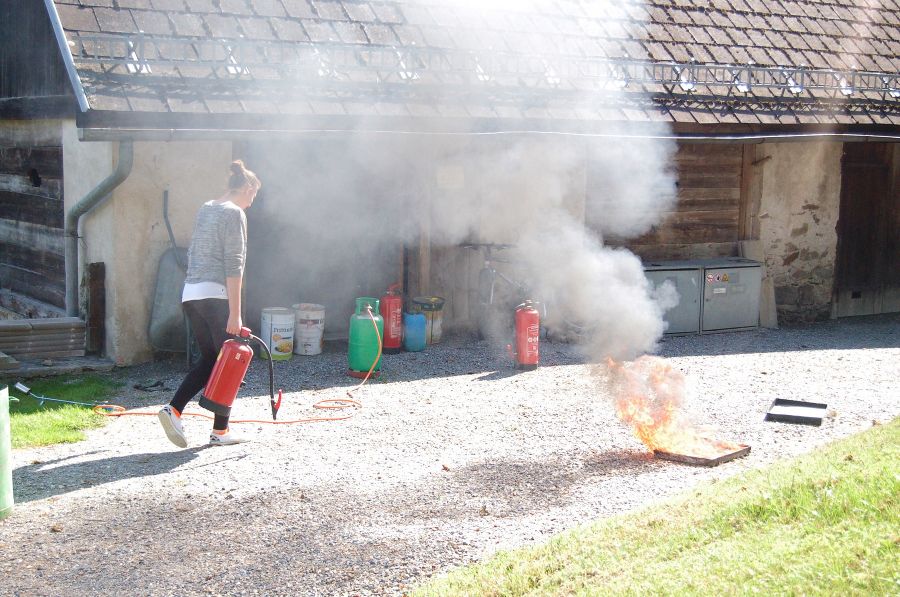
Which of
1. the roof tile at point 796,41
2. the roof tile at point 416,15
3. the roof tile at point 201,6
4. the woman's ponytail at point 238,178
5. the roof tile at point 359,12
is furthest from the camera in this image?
the roof tile at point 796,41

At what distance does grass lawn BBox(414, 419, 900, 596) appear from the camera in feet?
12.6

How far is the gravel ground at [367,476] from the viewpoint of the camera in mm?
4633

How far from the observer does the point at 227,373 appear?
20.8ft

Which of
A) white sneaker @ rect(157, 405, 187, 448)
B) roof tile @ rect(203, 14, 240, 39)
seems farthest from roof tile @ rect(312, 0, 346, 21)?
white sneaker @ rect(157, 405, 187, 448)

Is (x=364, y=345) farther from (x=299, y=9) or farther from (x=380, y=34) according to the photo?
(x=299, y=9)

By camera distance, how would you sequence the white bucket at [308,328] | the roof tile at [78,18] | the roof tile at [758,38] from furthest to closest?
the roof tile at [758,38]
the white bucket at [308,328]
the roof tile at [78,18]

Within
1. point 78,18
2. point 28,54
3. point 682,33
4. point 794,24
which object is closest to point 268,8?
point 78,18

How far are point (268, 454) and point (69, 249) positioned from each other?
13.5ft

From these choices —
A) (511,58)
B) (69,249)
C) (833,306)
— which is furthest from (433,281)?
(833,306)

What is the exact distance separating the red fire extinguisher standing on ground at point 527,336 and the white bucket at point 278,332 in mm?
2192

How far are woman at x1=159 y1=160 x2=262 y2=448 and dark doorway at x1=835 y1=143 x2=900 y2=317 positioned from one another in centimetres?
930

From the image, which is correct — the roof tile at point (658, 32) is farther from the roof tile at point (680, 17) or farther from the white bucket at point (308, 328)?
the white bucket at point (308, 328)

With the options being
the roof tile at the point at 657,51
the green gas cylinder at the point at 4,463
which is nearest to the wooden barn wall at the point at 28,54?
the green gas cylinder at the point at 4,463

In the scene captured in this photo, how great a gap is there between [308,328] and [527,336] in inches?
85.3
